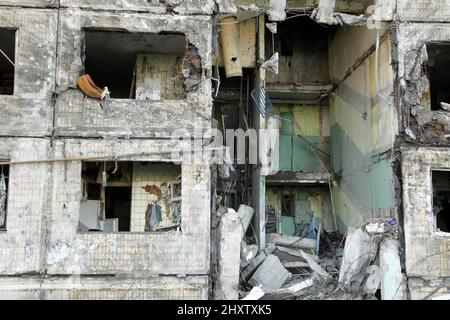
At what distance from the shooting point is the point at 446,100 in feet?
53.6

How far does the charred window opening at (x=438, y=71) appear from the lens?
13467mm

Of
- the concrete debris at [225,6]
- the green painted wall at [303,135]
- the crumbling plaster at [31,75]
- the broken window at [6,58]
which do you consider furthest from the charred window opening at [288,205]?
the broken window at [6,58]

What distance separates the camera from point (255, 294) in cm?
1111

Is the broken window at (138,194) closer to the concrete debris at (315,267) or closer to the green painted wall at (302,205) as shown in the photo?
the concrete debris at (315,267)

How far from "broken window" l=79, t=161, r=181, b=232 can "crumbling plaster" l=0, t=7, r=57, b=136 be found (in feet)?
5.14

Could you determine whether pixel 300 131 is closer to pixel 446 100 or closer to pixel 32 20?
pixel 446 100

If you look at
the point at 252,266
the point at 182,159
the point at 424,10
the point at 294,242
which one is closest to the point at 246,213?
the point at 294,242

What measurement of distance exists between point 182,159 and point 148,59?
3592 mm

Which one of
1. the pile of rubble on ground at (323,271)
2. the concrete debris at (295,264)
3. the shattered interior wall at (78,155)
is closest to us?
the shattered interior wall at (78,155)

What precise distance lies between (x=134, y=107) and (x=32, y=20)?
284 cm

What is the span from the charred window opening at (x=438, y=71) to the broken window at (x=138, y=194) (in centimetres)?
708

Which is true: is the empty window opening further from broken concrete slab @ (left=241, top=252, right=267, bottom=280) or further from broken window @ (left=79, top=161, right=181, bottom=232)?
broken concrete slab @ (left=241, top=252, right=267, bottom=280)

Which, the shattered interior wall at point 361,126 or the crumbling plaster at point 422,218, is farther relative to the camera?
the shattered interior wall at point 361,126

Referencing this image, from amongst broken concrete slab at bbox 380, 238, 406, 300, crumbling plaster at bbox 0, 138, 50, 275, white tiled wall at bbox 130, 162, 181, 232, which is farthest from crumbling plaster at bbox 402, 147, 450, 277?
crumbling plaster at bbox 0, 138, 50, 275
